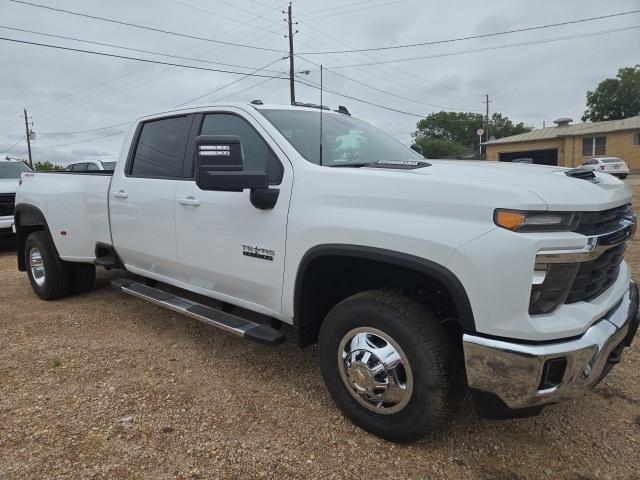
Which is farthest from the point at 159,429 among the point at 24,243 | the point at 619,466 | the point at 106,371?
the point at 24,243

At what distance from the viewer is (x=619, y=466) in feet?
7.87

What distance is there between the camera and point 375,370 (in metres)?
2.48

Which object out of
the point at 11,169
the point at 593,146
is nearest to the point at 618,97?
the point at 593,146

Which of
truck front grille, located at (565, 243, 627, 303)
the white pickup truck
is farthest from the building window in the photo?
truck front grille, located at (565, 243, 627, 303)

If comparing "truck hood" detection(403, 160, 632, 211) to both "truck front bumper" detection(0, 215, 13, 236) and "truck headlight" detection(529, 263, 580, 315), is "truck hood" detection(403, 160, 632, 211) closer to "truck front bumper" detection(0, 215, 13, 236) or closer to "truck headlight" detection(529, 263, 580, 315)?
"truck headlight" detection(529, 263, 580, 315)

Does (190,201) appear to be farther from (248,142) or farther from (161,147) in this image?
(161,147)

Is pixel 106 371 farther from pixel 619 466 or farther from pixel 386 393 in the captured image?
pixel 619 466

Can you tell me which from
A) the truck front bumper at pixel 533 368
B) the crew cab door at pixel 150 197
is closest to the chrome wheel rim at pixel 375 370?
the truck front bumper at pixel 533 368

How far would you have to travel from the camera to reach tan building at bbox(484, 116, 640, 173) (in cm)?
3120

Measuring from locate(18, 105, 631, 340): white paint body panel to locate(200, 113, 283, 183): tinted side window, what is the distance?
6 centimetres

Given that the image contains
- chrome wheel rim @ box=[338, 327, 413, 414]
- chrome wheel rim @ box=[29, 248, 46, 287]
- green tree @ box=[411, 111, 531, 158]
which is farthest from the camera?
green tree @ box=[411, 111, 531, 158]

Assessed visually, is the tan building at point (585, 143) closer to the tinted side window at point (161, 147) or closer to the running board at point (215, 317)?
the tinted side window at point (161, 147)

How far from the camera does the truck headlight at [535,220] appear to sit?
2.00 metres

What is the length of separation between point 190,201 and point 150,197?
60 cm
